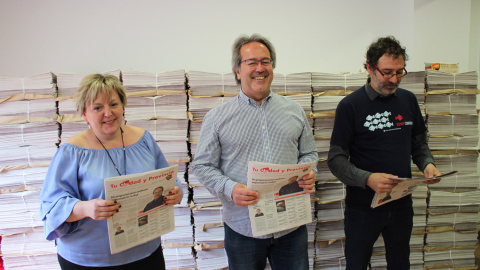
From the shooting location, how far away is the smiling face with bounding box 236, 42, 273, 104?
4.38 feet

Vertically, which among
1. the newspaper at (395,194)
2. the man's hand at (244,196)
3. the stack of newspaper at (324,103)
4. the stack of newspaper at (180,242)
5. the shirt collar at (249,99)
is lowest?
the stack of newspaper at (180,242)

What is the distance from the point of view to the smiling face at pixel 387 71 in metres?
1.57

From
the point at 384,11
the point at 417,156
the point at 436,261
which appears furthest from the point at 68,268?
the point at 384,11

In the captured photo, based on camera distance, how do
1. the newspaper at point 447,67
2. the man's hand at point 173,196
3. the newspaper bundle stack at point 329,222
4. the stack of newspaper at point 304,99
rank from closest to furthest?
the man's hand at point 173,196, the stack of newspaper at point 304,99, the newspaper bundle stack at point 329,222, the newspaper at point 447,67

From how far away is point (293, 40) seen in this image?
8.64ft

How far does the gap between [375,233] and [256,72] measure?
4.04 ft

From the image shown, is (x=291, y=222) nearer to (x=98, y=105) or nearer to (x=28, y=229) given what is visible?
(x=98, y=105)

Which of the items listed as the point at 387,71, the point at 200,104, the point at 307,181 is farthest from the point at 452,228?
the point at 200,104

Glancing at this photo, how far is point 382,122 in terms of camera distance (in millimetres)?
1630

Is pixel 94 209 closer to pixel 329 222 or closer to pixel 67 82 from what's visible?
pixel 67 82

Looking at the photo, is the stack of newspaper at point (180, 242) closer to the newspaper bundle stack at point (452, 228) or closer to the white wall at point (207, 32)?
the white wall at point (207, 32)

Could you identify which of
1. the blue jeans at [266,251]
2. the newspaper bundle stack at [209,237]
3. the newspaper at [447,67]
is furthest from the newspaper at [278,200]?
the newspaper at [447,67]

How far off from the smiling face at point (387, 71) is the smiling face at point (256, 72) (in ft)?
2.36

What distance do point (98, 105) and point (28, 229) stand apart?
1610 mm
